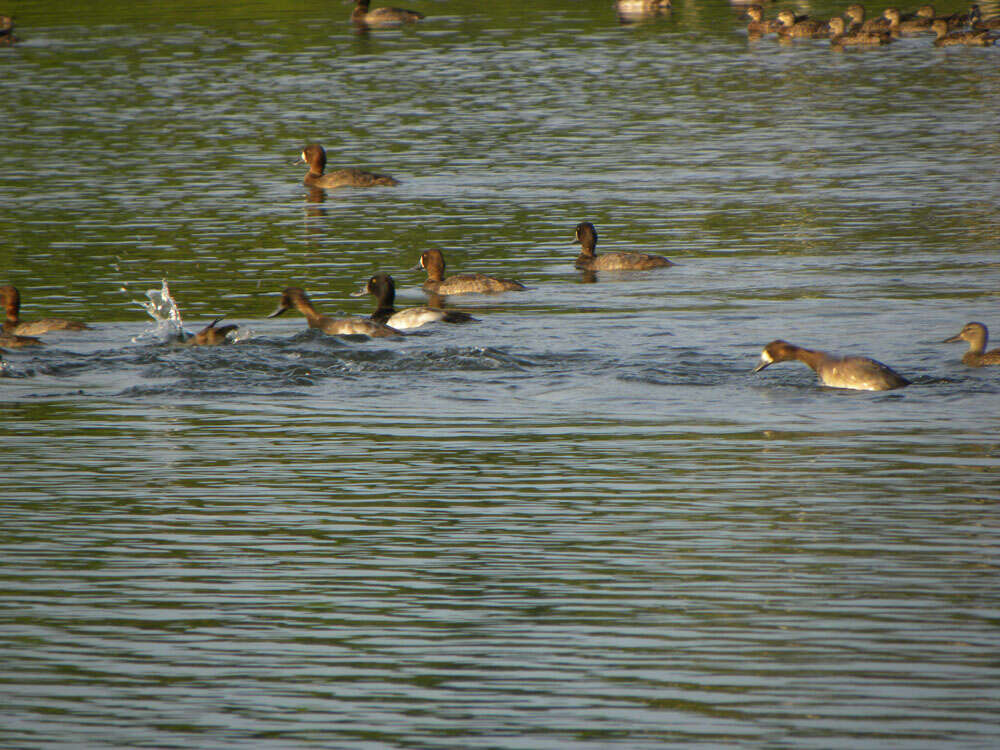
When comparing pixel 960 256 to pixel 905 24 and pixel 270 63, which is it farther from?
pixel 905 24

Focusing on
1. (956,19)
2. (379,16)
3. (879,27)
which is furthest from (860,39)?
(379,16)

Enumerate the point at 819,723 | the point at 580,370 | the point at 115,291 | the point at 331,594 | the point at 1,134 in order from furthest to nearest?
the point at 1,134, the point at 115,291, the point at 580,370, the point at 331,594, the point at 819,723

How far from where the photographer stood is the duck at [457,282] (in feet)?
65.2

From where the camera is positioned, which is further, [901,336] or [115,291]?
[115,291]

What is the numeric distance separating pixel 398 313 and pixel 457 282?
2104 mm

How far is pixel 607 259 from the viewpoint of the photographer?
21.2 metres

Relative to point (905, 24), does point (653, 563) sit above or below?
below

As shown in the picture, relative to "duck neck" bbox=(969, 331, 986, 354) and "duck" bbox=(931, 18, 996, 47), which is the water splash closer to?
"duck neck" bbox=(969, 331, 986, 354)

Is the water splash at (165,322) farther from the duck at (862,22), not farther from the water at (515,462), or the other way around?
the duck at (862,22)

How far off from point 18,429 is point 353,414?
9.43 ft

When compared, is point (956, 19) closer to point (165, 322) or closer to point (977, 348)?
point (977, 348)

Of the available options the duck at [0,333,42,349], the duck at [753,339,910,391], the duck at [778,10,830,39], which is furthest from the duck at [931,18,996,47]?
the duck at [0,333,42,349]

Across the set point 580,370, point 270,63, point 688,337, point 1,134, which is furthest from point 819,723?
point 270,63

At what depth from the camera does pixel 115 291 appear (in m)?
20.5
